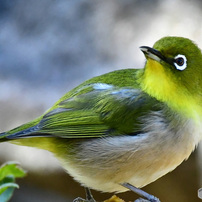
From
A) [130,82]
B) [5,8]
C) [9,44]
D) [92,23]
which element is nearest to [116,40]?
[92,23]

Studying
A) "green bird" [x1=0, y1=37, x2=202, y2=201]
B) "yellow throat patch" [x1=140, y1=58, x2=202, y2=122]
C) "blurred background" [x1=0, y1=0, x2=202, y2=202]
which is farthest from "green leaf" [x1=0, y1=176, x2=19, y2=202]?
"blurred background" [x1=0, y1=0, x2=202, y2=202]

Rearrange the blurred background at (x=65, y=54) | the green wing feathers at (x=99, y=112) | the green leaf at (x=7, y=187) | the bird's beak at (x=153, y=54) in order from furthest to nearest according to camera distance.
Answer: the blurred background at (x=65, y=54) → the green wing feathers at (x=99, y=112) → the bird's beak at (x=153, y=54) → the green leaf at (x=7, y=187)

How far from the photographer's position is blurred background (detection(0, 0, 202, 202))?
6.66 m

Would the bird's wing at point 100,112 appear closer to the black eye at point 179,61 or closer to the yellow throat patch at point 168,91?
the yellow throat patch at point 168,91

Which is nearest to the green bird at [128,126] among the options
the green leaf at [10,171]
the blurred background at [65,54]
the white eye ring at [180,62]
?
the white eye ring at [180,62]

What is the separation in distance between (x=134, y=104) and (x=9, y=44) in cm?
511

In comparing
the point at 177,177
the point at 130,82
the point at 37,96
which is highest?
the point at 130,82

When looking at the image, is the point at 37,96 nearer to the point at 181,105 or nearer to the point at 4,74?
the point at 4,74

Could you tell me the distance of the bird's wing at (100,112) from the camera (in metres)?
3.93

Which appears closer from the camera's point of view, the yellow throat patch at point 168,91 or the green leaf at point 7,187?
the green leaf at point 7,187

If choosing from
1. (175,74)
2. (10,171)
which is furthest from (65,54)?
(10,171)

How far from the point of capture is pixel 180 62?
383 centimetres

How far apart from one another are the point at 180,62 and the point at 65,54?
15.5 ft

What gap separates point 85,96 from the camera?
397 cm
